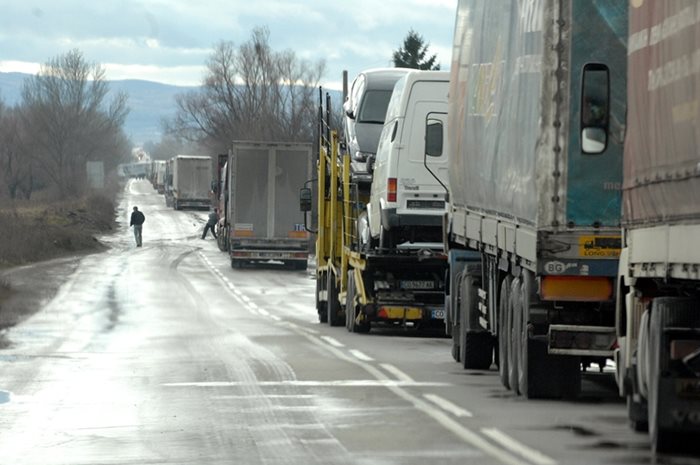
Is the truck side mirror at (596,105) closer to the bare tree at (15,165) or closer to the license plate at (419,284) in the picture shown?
A: the license plate at (419,284)

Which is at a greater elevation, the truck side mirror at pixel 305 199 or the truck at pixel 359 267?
the truck side mirror at pixel 305 199

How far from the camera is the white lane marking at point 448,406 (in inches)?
483

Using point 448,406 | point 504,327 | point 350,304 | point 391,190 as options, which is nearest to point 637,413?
point 448,406

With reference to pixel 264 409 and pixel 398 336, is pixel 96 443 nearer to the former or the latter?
pixel 264 409

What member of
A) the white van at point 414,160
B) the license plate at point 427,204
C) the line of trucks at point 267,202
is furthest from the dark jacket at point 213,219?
the license plate at point 427,204

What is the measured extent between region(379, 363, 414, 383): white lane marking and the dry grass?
3370 cm

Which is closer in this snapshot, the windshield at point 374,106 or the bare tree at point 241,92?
the windshield at point 374,106

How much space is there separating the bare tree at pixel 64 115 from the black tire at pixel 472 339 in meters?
110

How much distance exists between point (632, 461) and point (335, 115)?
6740cm

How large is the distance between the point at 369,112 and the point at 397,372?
34.5ft

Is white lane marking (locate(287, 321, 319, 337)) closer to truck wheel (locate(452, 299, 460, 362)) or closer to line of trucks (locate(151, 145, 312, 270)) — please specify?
truck wheel (locate(452, 299, 460, 362))

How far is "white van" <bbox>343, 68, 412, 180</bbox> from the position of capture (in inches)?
1020

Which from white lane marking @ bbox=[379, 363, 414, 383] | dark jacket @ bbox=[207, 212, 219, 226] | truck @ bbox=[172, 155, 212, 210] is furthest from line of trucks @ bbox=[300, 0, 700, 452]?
truck @ bbox=[172, 155, 212, 210]

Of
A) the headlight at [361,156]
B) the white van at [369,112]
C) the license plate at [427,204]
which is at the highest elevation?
the white van at [369,112]
